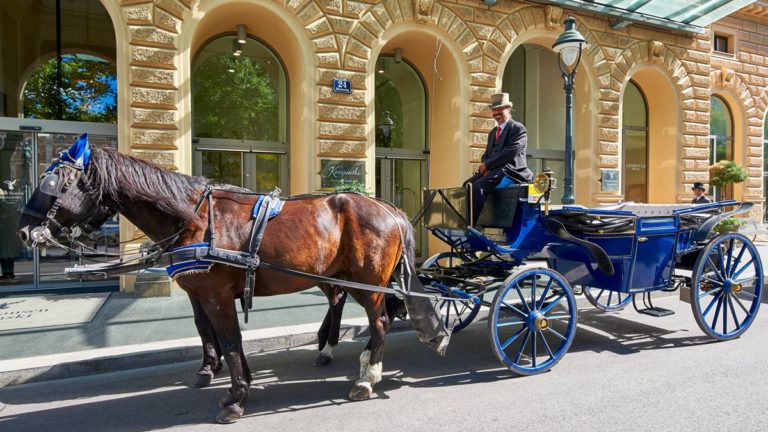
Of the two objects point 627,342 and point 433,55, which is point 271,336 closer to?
point 627,342

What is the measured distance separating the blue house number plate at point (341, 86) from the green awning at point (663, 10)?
553 centimetres

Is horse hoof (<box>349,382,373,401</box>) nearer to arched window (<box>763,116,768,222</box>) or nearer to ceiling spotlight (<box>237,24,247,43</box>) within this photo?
ceiling spotlight (<box>237,24,247,43</box>)

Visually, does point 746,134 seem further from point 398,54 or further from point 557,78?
point 398,54

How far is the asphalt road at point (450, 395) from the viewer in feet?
11.3

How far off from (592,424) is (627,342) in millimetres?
2455

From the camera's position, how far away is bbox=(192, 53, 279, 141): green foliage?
404 inches

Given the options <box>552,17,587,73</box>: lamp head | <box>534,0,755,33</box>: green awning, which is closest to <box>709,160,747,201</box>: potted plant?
<box>534,0,755,33</box>: green awning

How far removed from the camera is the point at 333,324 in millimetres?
4914

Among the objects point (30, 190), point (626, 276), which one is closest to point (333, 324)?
point (626, 276)

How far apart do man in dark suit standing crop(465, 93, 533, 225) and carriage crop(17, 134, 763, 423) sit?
157 mm

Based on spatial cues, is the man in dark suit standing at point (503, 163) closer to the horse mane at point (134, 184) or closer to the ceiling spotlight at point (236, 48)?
the horse mane at point (134, 184)

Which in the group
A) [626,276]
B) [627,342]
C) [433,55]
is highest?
[433,55]

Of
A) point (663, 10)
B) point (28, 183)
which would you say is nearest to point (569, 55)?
point (663, 10)

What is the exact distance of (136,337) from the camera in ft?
18.1
